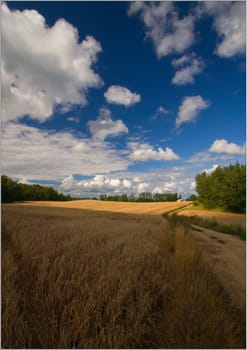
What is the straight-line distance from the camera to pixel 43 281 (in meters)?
3.72

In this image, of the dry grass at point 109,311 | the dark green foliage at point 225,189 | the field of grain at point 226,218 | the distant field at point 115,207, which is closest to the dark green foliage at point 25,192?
the distant field at point 115,207

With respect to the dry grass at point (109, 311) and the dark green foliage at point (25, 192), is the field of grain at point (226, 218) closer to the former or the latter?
the dry grass at point (109, 311)

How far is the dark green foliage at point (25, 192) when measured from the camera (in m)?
57.6

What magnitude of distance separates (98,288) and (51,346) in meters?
0.99

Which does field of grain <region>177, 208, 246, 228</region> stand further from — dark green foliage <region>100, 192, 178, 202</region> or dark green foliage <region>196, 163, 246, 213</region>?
dark green foliage <region>100, 192, 178, 202</region>

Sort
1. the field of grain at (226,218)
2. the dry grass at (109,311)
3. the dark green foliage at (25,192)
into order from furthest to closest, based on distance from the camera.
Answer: the dark green foliage at (25,192)
the field of grain at (226,218)
the dry grass at (109,311)

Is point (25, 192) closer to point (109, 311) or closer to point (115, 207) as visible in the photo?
point (115, 207)

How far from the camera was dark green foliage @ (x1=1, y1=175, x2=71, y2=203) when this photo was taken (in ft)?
189

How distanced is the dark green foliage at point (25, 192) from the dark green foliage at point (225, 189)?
51.1m

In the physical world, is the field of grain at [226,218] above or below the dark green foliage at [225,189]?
below

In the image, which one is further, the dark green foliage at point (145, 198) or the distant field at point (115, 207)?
the dark green foliage at point (145, 198)

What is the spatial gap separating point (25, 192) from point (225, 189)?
59.2 m

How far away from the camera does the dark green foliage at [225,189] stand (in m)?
48.3

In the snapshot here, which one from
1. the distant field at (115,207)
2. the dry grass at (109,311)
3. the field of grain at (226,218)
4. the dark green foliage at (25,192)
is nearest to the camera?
the dry grass at (109,311)
